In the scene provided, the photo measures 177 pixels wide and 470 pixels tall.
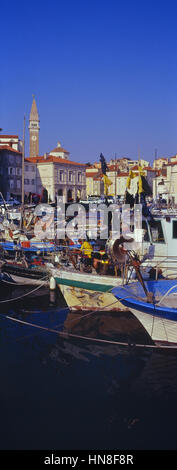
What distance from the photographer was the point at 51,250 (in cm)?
1997

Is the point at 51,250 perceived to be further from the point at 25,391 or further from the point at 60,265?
the point at 25,391

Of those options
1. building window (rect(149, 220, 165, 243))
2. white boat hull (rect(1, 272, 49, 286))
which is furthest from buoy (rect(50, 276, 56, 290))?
building window (rect(149, 220, 165, 243))

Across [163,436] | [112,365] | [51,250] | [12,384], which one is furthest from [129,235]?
[163,436]

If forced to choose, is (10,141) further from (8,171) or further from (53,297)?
(53,297)

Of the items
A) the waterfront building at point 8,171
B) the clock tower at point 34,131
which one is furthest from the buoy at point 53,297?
the clock tower at point 34,131

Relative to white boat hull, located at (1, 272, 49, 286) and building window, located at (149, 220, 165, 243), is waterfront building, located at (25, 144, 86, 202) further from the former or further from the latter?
building window, located at (149, 220, 165, 243)

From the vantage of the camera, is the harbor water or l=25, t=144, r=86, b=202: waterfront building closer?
the harbor water

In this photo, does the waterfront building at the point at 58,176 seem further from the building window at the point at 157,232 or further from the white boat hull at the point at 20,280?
the building window at the point at 157,232

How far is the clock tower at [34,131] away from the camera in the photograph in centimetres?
10331

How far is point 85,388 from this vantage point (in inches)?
412

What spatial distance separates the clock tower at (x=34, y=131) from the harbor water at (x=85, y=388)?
91.1 metres

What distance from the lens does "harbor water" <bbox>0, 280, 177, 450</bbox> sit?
8.62 metres

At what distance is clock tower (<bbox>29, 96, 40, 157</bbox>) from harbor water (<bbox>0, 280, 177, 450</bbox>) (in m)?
91.1
